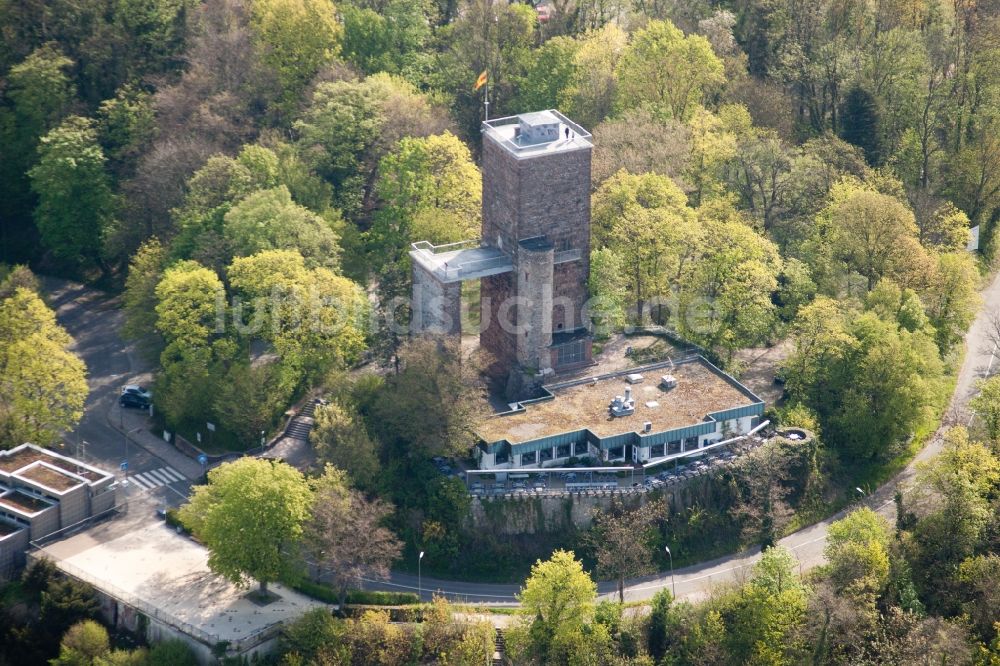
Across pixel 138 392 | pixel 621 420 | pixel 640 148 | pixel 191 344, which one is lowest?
pixel 138 392

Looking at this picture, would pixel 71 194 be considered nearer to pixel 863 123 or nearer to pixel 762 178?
pixel 762 178

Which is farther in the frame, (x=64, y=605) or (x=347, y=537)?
(x=64, y=605)

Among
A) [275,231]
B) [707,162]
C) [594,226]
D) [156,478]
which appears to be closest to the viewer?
[156,478]

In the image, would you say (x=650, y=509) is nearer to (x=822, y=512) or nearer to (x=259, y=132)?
(x=822, y=512)

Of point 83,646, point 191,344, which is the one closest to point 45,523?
point 83,646

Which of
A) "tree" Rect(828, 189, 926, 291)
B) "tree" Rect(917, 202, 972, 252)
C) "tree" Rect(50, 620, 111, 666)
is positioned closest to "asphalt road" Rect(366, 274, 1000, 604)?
"tree" Rect(828, 189, 926, 291)

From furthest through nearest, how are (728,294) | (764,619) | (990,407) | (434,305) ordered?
(728,294), (434,305), (990,407), (764,619)
